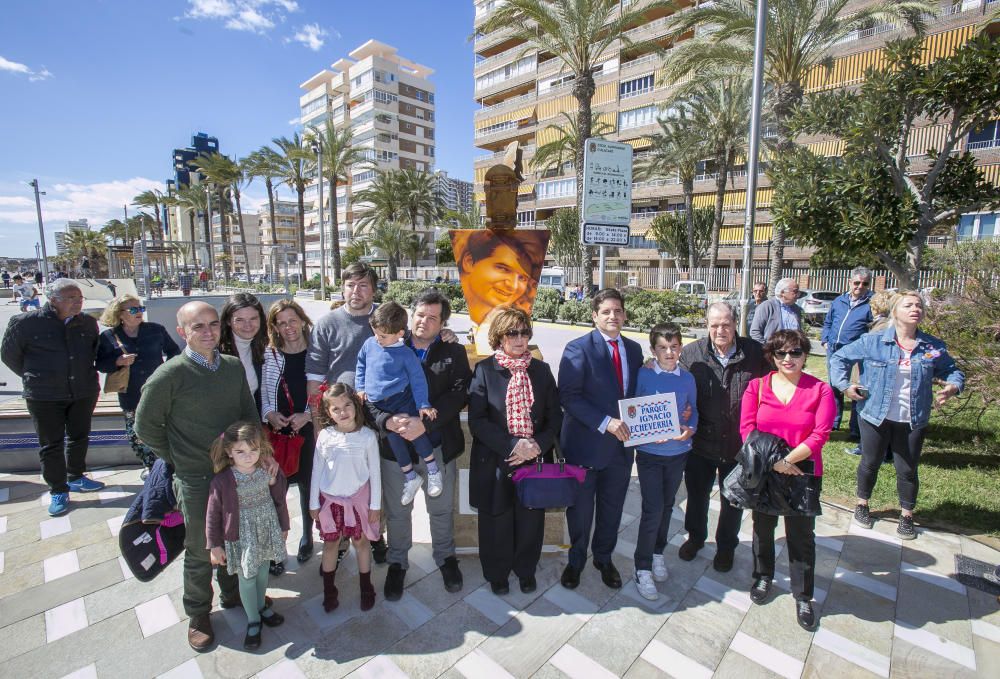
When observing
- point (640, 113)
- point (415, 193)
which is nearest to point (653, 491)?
point (415, 193)

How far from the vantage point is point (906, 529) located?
3895 mm

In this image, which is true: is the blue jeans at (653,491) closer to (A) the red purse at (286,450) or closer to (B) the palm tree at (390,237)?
(A) the red purse at (286,450)

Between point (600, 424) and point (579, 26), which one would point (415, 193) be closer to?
point (579, 26)

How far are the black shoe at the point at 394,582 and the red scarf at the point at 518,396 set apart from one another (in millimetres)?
1219

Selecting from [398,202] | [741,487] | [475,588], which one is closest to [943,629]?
[741,487]

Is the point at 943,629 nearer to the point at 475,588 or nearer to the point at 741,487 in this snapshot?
the point at 741,487

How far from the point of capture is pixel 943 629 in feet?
9.67

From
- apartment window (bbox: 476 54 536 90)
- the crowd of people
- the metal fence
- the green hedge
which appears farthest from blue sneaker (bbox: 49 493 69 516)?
apartment window (bbox: 476 54 536 90)

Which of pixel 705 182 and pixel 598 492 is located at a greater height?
pixel 705 182

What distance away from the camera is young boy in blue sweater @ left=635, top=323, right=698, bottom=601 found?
323 cm

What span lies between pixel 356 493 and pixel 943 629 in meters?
3.56

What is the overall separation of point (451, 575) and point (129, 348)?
3.65 metres

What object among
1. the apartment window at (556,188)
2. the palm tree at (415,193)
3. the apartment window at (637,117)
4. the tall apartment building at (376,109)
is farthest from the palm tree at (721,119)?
the tall apartment building at (376,109)

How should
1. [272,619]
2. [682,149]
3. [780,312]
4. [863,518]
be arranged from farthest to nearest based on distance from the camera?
[682,149] < [780,312] < [863,518] < [272,619]
